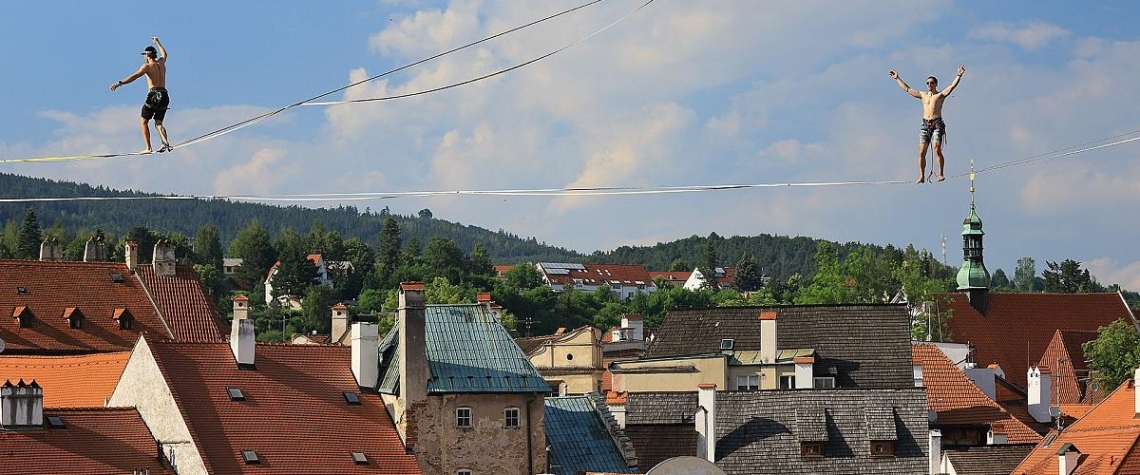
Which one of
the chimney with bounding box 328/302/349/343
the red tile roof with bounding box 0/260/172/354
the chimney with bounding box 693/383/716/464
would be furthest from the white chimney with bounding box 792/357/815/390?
the red tile roof with bounding box 0/260/172/354

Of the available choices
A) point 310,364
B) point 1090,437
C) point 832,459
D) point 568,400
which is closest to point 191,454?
point 310,364

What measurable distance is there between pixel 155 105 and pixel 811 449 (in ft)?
137

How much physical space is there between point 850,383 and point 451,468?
874 inches

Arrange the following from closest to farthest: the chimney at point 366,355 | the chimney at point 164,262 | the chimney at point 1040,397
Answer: the chimney at point 366,355 → the chimney at point 1040,397 → the chimney at point 164,262

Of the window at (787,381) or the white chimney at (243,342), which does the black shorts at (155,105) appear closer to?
the white chimney at (243,342)

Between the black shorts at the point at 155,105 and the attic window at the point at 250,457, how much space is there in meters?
28.3

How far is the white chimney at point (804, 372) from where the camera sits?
77.9m

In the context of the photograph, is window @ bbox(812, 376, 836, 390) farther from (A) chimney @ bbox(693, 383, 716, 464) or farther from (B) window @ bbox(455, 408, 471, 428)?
(B) window @ bbox(455, 408, 471, 428)

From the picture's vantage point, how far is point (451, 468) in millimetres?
61656

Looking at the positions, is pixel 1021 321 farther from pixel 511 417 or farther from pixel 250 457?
pixel 250 457

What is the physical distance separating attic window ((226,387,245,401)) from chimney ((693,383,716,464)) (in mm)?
16477

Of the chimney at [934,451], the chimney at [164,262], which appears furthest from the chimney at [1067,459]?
the chimney at [164,262]

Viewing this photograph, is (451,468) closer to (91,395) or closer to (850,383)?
(91,395)

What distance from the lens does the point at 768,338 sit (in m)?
81.7
